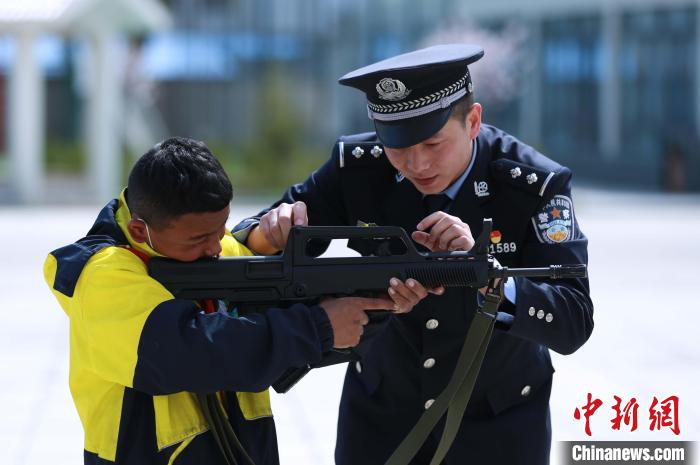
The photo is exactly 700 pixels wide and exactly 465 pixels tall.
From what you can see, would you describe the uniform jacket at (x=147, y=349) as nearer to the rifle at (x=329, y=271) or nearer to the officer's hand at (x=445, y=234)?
the rifle at (x=329, y=271)

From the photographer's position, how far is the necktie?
2.75 metres

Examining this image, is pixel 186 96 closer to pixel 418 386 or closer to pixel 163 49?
pixel 163 49

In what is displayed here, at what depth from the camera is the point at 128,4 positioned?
844 inches

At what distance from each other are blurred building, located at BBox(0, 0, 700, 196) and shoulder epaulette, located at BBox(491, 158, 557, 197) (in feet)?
87.6

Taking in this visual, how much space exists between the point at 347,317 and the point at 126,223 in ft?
1.68

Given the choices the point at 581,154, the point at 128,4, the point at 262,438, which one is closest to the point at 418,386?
the point at 262,438

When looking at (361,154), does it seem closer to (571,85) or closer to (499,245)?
(499,245)

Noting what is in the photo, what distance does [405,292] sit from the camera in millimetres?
2346

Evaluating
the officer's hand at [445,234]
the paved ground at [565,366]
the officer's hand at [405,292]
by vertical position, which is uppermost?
the officer's hand at [445,234]

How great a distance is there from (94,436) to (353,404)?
2.58 ft

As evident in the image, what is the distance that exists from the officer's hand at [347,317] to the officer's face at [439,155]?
0.39m

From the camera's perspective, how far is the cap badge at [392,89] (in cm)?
257

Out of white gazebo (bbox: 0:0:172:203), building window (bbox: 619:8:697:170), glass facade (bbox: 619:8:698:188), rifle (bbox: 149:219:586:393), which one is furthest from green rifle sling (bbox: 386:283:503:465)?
building window (bbox: 619:8:697:170)

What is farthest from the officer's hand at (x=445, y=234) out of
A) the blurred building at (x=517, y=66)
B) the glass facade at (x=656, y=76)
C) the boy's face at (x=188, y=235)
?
the glass facade at (x=656, y=76)
